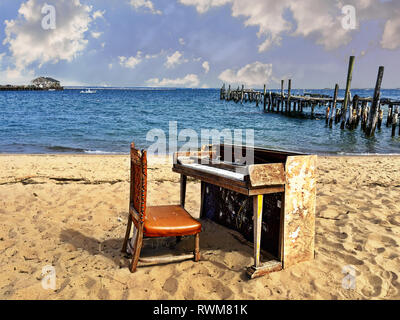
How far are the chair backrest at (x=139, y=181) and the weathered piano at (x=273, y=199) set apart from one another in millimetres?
609

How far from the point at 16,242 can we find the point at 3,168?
443 centimetres

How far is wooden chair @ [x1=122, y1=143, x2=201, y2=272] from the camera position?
9.51ft

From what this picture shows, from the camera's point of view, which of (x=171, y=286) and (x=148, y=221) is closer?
(x=171, y=286)

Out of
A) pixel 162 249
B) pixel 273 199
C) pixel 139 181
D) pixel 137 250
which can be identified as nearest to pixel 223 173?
pixel 273 199

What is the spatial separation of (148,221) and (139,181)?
0.38 m

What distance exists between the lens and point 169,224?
296cm

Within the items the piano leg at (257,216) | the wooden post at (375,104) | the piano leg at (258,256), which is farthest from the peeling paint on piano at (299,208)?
the wooden post at (375,104)

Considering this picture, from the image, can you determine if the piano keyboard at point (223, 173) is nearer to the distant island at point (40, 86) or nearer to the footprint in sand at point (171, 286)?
the footprint in sand at point (171, 286)

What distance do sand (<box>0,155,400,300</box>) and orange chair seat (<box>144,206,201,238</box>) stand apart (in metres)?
0.42

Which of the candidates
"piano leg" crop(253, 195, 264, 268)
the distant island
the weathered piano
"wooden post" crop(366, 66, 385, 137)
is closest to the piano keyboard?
the weathered piano

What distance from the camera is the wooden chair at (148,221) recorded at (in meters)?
2.90

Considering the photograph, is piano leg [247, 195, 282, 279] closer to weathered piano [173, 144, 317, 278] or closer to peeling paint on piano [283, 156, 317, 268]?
weathered piano [173, 144, 317, 278]

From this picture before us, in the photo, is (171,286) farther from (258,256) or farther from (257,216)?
(257,216)
